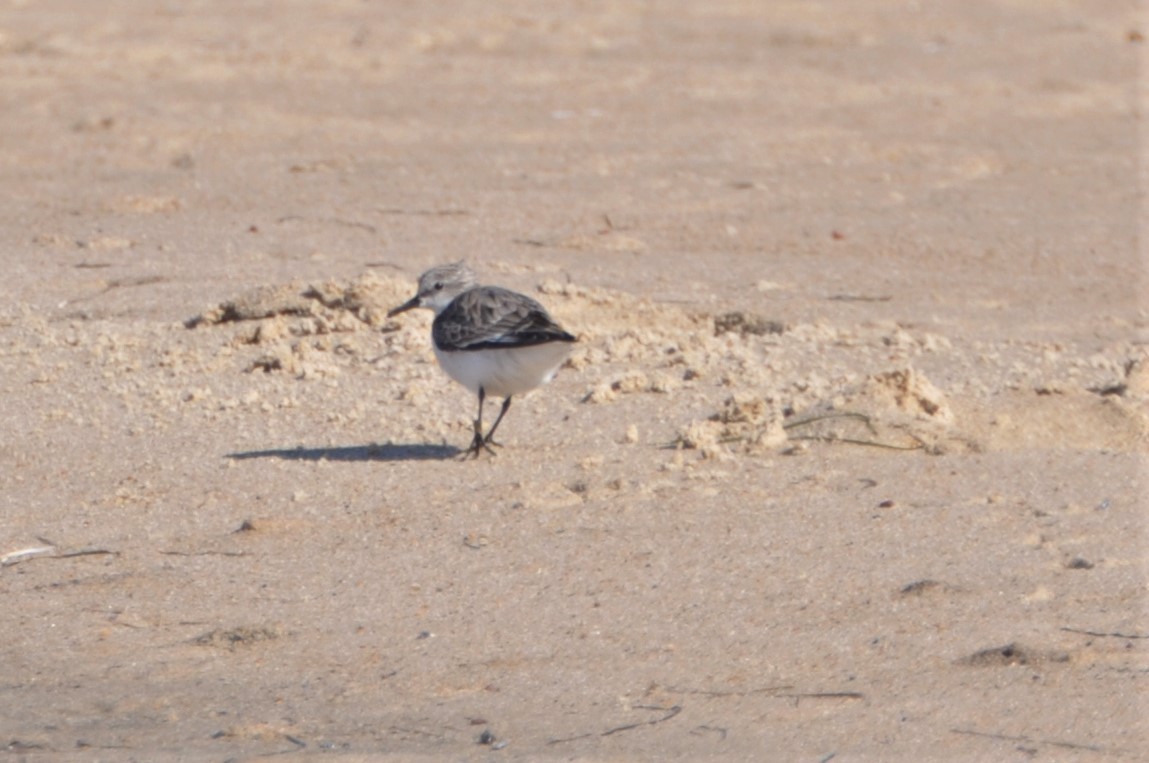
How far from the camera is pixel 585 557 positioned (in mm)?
5215

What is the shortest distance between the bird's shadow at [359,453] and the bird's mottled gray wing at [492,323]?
15.3 inches

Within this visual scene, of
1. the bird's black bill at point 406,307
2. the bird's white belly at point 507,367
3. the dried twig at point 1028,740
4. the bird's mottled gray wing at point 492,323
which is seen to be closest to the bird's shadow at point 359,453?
the bird's white belly at point 507,367

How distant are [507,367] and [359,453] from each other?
0.62 m

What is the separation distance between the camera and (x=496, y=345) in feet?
20.4

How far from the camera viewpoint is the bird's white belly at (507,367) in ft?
20.4

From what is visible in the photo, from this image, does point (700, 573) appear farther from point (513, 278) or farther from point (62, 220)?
point (62, 220)

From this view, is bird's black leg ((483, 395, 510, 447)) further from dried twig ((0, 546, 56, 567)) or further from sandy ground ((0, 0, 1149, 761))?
Answer: dried twig ((0, 546, 56, 567))

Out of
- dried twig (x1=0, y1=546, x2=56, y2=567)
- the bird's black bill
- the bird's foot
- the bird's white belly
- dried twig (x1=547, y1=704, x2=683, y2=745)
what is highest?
the bird's black bill

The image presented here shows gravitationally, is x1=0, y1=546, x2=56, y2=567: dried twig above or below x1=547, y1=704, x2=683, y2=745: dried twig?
above

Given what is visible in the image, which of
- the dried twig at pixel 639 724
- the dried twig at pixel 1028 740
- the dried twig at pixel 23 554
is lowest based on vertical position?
the dried twig at pixel 639 724

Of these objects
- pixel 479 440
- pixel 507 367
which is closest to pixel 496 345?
pixel 507 367

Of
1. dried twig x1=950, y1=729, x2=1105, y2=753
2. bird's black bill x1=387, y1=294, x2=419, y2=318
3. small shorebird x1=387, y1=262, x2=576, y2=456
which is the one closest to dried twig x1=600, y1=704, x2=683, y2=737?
dried twig x1=950, y1=729, x2=1105, y2=753

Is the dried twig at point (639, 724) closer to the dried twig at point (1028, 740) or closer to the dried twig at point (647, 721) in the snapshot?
the dried twig at point (647, 721)

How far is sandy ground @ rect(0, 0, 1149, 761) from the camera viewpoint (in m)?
4.32
